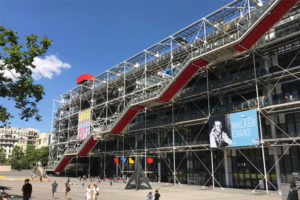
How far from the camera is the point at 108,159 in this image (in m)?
41.0

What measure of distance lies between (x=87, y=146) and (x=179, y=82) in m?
17.9

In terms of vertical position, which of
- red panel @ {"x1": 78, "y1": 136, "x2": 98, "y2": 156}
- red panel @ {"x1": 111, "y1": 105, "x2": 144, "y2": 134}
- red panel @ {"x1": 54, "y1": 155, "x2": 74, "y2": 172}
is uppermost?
red panel @ {"x1": 111, "y1": 105, "x2": 144, "y2": 134}

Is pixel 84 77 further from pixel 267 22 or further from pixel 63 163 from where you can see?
pixel 267 22

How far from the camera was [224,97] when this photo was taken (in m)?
25.5

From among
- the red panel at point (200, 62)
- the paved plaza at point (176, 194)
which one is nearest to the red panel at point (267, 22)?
the red panel at point (200, 62)

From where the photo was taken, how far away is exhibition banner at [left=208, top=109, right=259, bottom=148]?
20.3m

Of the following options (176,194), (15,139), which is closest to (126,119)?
(176,194)

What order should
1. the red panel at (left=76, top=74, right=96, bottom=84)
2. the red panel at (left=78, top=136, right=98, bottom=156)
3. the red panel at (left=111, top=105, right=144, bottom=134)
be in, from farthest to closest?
the red panel at (left=76, top=74, right=96, bottom=84)
the red panel at (left=78, top=136, right=98, bottom=156)
the red panel at (left=111, top=105, right=144, bottom=134)

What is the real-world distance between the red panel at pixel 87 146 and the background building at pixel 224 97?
0.15 metres

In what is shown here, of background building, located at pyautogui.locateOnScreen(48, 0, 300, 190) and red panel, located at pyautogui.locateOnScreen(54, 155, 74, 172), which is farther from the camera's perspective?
red panel, located at pyautogui.locateOnScreen(54, 155, 74, 172)

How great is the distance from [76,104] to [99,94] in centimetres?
783

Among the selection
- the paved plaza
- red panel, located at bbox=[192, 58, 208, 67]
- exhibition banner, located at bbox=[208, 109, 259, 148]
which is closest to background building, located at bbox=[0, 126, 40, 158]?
the paved plaza

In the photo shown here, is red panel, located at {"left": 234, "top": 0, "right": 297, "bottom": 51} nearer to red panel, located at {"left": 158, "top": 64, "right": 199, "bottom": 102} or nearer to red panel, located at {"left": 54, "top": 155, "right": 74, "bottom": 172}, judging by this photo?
red panel, located at {"left": 158, "top": 64, "right": 199, "bottom": 102}

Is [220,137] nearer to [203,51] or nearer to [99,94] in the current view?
[203,51]
